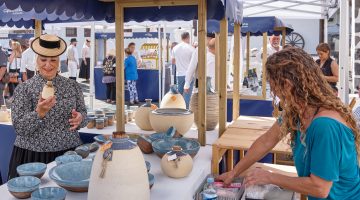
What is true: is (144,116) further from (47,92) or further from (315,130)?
(315,130)

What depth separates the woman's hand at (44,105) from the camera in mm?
2008

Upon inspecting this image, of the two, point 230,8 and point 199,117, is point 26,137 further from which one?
point 230,8

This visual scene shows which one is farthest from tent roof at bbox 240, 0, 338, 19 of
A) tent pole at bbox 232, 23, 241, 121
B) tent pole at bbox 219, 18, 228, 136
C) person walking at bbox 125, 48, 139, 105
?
tent pole at bbox 219, 18, 228, 136

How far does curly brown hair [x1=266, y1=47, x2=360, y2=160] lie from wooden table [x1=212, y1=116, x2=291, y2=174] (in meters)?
0.68

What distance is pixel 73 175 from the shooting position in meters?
1.71

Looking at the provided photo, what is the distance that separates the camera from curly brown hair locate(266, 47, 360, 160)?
137cm

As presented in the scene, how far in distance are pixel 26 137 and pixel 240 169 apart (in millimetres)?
1222

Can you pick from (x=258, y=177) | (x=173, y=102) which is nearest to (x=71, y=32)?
(x=173, y=102)

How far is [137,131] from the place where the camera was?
9.14 feet

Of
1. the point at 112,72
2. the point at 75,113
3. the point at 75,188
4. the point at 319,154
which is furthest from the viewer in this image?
the point at 112,72

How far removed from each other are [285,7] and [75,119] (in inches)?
254

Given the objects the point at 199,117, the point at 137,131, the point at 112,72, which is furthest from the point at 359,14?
the point at 112,72

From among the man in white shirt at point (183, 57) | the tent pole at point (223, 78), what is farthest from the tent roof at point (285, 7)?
the tent pole at point (223, 78)

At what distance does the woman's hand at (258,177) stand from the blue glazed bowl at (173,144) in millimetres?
529
